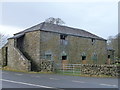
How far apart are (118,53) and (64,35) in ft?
Result: 76.8

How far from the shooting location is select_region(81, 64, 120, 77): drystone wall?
16.1 metres

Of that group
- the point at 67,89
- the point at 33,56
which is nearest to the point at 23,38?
the point at 33,56

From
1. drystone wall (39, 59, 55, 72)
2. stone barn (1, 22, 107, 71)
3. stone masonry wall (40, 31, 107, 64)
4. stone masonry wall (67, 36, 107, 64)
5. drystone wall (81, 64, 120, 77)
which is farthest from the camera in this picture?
stone masonry wall (67, 36, 107, 64)

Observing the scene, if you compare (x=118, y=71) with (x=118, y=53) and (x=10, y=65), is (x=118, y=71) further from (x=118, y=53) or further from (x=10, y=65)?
(x=118, y=53)

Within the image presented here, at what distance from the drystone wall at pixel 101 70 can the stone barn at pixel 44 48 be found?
611 centimetres

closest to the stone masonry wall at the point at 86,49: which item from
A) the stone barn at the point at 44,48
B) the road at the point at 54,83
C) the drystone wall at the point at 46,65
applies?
the stone barn at the point at 44,48

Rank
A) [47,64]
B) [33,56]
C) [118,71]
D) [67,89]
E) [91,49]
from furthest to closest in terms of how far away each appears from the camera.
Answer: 1. [91,49]
2. [33,56]
3. [47,64]
4. [118,71]
5. [67,89]

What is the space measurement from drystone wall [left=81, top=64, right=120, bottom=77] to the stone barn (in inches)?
241

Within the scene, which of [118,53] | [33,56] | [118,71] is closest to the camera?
[118,71]

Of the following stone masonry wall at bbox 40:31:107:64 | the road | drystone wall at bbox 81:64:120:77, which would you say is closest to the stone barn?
stone masonry wall at bbox 40:31:107:64

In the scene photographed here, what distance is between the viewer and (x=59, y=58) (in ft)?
79.2

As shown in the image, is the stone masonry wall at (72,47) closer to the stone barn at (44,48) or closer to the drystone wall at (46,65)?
the stone barn at (44,48)

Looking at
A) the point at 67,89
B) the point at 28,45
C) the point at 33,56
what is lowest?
the point at 67,89

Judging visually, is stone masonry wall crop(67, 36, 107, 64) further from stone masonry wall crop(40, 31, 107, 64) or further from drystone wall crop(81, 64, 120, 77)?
drystone wall crop(81, 64, 120, 77)
